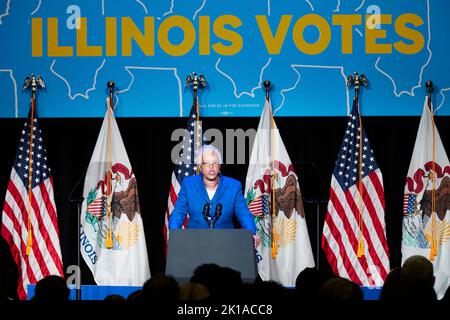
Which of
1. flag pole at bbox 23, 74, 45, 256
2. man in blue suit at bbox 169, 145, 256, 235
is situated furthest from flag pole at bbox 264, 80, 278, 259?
flag pole at bbox 23, 74, 45, 256

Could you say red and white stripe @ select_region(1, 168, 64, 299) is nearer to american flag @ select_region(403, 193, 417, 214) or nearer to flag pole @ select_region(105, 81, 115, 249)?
flag pole @ select_region(105, 81, 115, 249)

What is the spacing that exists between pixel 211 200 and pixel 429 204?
230cm

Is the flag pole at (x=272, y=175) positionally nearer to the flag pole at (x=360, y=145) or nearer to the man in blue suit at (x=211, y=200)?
the flag pole at (x=360, y=145)

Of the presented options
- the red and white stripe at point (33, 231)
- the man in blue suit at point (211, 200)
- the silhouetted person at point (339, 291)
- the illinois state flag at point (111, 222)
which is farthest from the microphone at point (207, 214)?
the silhouetted person at point (339, 291)

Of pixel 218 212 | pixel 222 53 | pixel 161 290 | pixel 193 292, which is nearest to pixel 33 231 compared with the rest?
pixel 218 212

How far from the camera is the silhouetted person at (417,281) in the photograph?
10.5 ft

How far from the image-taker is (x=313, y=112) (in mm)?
7652

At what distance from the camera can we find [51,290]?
3.46m

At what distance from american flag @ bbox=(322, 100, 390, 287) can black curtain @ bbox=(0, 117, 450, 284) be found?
0.20 meters

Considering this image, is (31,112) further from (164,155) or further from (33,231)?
(164,155)

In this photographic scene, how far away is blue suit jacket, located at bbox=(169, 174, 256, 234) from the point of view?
616 cm

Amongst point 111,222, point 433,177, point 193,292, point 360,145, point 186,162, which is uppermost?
point 360,145
